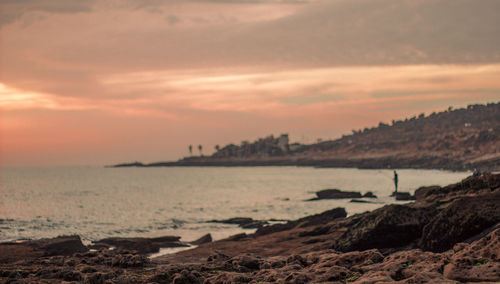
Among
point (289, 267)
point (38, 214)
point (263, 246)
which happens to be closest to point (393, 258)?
point (289, 267)

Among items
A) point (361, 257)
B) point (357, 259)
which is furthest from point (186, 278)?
point (361, 257)

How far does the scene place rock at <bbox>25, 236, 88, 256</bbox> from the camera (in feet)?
94.0

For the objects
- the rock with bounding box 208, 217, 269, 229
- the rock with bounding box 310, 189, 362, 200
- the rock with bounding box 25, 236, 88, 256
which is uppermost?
the rock with bounding box 25, 236, 88, 256

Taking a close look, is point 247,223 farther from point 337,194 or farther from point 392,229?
point 337,194

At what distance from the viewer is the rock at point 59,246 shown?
28656mm

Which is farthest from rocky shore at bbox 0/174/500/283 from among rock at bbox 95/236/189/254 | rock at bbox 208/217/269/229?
rock at bbox 208/217/269/229

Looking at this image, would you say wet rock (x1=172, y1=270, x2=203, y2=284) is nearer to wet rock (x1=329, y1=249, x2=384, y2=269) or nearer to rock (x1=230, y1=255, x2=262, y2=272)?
rock (x1=230, y1=255, x2=262, y2=272)

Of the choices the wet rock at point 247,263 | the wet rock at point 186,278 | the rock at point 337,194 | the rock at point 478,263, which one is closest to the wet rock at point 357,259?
the rock at point 478,263

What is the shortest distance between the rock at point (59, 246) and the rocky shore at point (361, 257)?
0.28 feet

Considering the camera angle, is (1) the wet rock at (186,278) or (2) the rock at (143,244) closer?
(1) the wet rock at (186,278)

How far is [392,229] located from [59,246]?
67.4 ft

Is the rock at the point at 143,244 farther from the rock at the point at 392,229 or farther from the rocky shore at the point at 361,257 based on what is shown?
the rock at the point at 392,229

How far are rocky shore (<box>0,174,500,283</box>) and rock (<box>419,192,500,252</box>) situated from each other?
34 mm

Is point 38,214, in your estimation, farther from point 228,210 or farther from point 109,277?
point 109,277
